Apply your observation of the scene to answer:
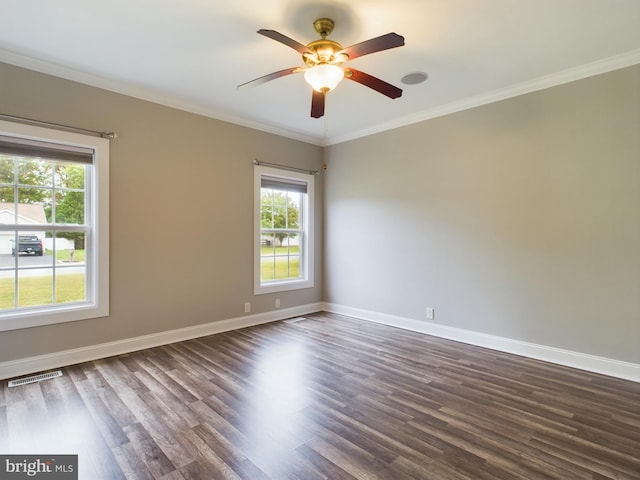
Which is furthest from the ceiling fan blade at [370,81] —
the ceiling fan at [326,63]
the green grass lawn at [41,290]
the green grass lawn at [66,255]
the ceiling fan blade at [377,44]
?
the green grass lawn at [41,290]

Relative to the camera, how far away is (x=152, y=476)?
5.63ft

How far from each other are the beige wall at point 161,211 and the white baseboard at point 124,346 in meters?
0.06

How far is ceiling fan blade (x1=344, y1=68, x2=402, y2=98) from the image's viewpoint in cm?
241

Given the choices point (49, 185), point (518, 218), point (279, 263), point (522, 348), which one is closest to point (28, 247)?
point (49, 185)

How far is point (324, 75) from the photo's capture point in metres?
2.34

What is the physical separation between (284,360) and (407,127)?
334 cm

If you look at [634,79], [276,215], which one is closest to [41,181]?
[276,215]

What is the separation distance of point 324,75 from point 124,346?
335cm

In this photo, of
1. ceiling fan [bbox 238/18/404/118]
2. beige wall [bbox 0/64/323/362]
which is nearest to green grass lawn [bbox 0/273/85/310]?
beige wall [bbox 0/64/323/362]

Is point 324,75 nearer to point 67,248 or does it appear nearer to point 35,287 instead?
point 67,248

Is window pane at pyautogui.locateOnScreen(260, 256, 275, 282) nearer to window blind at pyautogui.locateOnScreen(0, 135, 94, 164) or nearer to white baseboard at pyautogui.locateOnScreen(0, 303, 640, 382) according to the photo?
white baseboard at pyautogui.locateOnScreen(0, 303, 640, 382)

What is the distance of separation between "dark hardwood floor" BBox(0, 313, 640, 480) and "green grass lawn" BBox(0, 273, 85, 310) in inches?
27.2

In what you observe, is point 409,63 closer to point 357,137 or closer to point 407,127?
point 407,127

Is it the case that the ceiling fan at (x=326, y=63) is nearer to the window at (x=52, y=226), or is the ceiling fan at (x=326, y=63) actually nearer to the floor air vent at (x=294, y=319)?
the window at (x=52, y=226)
